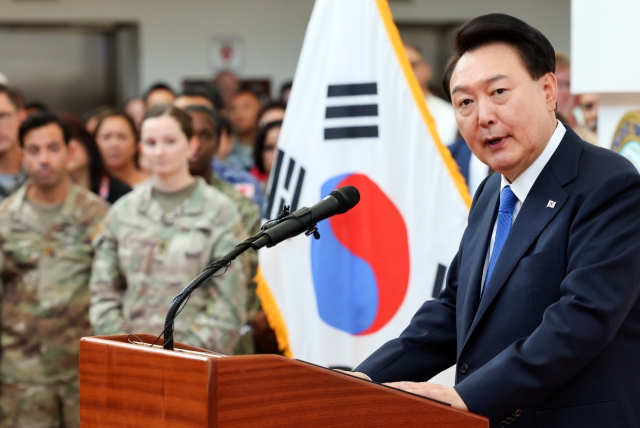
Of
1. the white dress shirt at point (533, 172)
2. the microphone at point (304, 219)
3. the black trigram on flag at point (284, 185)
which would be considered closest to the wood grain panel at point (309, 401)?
the microphone at point (304, 219)

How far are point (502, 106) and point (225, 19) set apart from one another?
375 inches

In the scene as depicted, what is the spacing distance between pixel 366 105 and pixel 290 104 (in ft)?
1.01

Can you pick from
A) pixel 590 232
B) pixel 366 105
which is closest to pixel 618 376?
pixel 590 232

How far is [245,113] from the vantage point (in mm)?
7836

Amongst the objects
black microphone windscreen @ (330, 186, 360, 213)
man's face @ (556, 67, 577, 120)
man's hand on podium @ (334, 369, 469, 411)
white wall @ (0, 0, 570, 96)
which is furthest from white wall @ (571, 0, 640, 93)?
white wall @ (0, 0, 570, 96)

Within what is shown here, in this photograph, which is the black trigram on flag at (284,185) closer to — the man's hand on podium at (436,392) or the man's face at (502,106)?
the man's face at (502,106)

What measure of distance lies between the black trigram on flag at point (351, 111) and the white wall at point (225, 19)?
7.65 metres

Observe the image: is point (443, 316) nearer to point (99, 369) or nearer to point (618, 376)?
point (618, 376)

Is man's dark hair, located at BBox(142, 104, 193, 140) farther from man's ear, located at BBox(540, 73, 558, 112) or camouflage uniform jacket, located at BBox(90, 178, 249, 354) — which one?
man's ear, located at BBox(540, 73, 558, 112)

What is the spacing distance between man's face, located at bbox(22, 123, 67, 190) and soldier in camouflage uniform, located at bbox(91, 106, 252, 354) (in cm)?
55

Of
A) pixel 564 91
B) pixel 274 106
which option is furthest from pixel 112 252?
pixel 274 106

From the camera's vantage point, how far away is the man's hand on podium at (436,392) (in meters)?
1.70

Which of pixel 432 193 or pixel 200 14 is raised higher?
pixel 200 14

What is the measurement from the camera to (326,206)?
70.7 inches
